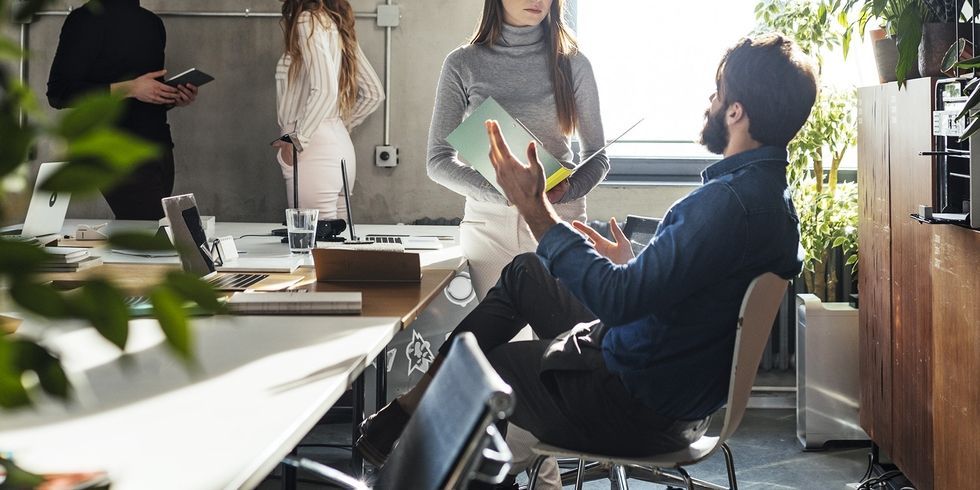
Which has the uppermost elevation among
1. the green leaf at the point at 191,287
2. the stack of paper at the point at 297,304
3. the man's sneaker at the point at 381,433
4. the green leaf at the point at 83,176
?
the green leaf at the point at 83,176

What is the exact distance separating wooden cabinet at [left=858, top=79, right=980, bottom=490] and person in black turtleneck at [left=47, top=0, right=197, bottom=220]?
96.8 inches

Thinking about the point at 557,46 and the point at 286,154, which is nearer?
the point at 557,46

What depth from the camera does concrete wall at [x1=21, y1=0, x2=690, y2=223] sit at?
4746 mm

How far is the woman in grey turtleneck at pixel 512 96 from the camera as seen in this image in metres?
2.85

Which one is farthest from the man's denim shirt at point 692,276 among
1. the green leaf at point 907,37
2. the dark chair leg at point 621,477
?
the green leaf at point 907,37

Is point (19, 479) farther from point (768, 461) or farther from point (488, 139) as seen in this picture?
point (768, 461)

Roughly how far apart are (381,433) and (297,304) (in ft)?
1.19

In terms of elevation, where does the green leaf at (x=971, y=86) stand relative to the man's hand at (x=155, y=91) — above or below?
below

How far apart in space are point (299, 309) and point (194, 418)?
81 centimetres

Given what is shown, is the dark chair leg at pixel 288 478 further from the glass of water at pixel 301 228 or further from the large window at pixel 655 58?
the large window at pixel 655 58

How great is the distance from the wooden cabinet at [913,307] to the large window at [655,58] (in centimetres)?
126

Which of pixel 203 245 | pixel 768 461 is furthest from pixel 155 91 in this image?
pixel 768 461

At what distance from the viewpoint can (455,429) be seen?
1.11m

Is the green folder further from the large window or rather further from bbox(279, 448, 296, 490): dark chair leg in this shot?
the large window
